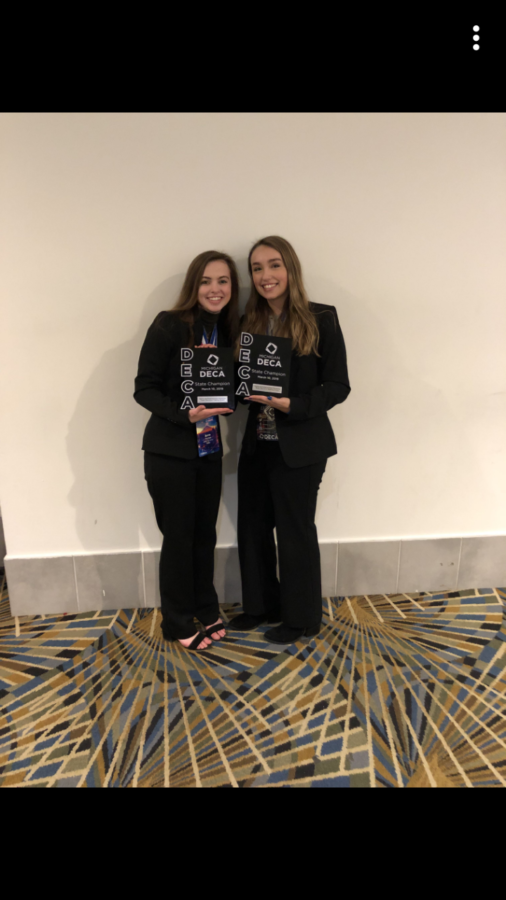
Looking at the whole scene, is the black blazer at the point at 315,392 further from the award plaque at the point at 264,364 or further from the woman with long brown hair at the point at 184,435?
the woman with long brown hair at the point at 184,435

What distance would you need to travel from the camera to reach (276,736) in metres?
1.91

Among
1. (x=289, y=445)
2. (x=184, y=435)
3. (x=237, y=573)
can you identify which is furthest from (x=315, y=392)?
(x=237, y=573)

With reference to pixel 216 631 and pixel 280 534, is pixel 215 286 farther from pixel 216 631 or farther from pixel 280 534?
pixel 216 631

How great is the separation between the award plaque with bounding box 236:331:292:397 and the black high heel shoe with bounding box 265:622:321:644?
1.13m

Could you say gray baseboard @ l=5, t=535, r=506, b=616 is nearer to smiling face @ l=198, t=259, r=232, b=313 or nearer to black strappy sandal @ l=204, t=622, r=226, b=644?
black strappy sandal @ l=204, t=622, r=226, b=644

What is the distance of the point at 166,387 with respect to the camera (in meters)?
2.29

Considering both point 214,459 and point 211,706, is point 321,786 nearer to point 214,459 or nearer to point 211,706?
point 211,706

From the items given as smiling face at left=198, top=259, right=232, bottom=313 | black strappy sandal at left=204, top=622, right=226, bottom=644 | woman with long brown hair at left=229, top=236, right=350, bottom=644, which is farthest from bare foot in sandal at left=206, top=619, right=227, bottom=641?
smiling face at left=198, top=259, right=232, bottom=313

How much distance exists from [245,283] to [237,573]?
4.94 feet

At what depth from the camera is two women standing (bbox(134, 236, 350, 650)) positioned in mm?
2227

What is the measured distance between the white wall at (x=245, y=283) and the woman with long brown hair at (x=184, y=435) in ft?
0.96

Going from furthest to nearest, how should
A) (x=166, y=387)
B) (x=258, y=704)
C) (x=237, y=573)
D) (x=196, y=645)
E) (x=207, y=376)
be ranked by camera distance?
(x=237, y=573)
(x=196, y=645)
(x=166, y=387)
(x=207, y=376)
(x=258, y=704)

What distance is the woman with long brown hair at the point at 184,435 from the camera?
2.21 metres

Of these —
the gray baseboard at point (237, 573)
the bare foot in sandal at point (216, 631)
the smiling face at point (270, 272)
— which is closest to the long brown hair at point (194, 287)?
the smiling face at point (270, 272)
